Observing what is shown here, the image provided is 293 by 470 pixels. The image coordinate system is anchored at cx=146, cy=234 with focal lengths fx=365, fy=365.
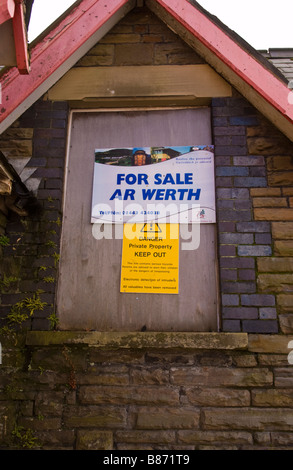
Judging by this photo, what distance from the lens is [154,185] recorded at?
3.73m

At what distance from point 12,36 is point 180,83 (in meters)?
1.84

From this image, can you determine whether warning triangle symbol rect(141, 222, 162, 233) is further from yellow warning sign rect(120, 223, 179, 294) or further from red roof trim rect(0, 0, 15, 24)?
red roof trim rect(0, 0, 15, 24)

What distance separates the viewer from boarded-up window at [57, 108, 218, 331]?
11.2ft

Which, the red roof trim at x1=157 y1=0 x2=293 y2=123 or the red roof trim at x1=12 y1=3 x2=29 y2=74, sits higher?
the red roof trim at x1=157 y1=0 x2=293 y2=123

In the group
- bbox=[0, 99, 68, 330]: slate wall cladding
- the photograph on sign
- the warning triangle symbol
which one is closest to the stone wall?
bbox=[0, 99, 68, 330]: slate wall cladding

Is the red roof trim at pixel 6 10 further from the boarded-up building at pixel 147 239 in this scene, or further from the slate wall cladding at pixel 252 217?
the slate wall cladding at pixel 252 217

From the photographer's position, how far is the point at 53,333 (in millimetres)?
3199

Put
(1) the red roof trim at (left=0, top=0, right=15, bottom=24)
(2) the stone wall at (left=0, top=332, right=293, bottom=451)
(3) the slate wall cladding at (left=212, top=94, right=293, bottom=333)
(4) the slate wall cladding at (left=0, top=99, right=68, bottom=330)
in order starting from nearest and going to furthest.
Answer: (1) the red roof trim at (left=0, top=0, right=15, bottom=24) → (2) the stone wall at (left=0, top=332, right=293, bottom=451) → (3) the slate wall cladding at (left=212, top=94, right=293, bottom=333) → (4) the slate wall cladding at (left=0, top=99, right=68, bottom=330)

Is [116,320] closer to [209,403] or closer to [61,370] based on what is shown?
[61,370]

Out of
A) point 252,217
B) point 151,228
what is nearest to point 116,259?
point 151,228

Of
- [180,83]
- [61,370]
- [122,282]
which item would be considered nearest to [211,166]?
[180,83]

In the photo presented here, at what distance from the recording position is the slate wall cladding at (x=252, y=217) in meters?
3.23

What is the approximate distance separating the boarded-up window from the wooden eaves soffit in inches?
22.3

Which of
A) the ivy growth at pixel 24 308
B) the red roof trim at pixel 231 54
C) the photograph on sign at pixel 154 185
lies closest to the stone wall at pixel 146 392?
the ivy growth at pixel 24 308
